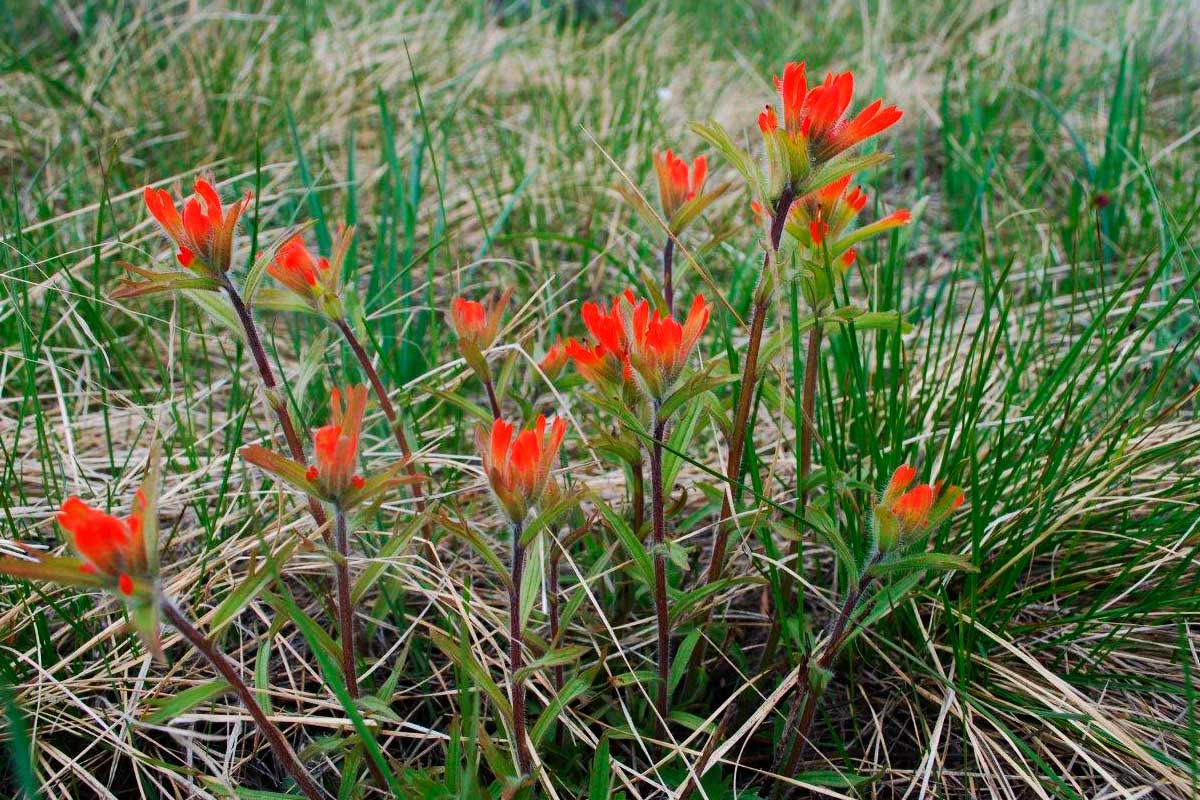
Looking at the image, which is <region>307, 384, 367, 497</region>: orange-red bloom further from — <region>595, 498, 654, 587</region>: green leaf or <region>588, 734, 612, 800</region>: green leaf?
<region>588, 734, 612, 800</region>: green leaf

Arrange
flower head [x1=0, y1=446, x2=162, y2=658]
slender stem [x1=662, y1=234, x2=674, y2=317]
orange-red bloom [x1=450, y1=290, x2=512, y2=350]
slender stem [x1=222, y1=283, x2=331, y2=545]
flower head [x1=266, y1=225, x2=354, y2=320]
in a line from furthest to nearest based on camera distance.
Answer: slender stem [x1=662, y1=234, x2=674, y2=317] < orange-red bloom [x1=450, y1=290, x2=512, y2=350] < flower head [x1=266, y1=225, x2=354, y2=320] < slender stem [x1=222, y1=283, x2=331, y2=545] < flower head [x1=0, y1=446, x2=162, y2=658]

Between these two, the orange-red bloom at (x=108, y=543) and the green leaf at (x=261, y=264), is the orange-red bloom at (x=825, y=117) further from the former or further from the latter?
the orange-red bloom at (x=108, y=543)

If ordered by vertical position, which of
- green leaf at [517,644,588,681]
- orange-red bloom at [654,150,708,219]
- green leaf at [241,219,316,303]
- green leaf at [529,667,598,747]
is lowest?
green leaf at [529,667,598,747]

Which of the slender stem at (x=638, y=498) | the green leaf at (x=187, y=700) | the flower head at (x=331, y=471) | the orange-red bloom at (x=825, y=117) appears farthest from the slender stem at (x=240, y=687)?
the orange-red bloom at (x=825, y=117)

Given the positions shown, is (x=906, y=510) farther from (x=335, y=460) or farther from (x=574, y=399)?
(x=574, y=399)

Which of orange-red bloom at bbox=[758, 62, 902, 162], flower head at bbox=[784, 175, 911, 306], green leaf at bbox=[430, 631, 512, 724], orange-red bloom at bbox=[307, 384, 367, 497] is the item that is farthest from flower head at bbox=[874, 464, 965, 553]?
orange-red bloom at bbox=[307, 384, 367, 497]

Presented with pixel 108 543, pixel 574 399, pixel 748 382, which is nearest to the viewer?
pixel 108 543

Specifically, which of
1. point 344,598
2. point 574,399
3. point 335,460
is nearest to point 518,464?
point 335,460

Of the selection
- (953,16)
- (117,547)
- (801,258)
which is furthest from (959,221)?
(117,547)
